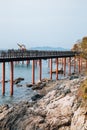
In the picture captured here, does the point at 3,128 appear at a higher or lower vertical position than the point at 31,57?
lower

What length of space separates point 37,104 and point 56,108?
339 cm

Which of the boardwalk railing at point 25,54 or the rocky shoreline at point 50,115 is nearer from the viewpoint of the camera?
the rocky shoreline at point 50,115

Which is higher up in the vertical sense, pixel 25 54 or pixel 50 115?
pixel 25 54

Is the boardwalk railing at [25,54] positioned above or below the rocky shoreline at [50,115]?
above

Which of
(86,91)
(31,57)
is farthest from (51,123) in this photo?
(31,57)

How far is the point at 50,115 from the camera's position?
31.5m

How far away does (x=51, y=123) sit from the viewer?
1186 inches

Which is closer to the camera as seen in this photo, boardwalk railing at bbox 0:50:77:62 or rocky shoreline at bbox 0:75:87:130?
rocky shoreline at bbox 0:75:87:130

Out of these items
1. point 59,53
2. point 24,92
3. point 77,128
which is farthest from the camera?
point 59,53

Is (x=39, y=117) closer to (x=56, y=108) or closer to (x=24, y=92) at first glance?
(x=56, y=108)

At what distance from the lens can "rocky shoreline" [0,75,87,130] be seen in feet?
97.3

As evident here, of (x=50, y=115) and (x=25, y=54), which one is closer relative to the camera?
(x=50, y=115)

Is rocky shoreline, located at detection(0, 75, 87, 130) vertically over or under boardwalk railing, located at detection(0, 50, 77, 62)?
under

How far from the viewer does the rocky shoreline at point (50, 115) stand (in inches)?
1168
